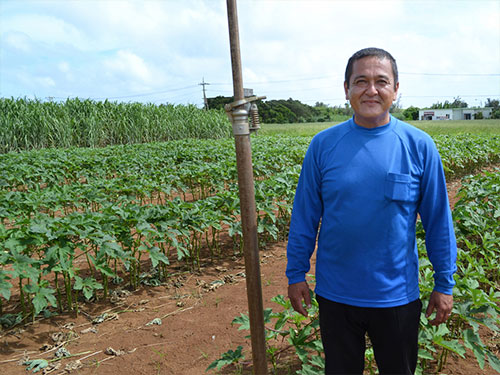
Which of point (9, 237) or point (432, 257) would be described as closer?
point (432, 257)

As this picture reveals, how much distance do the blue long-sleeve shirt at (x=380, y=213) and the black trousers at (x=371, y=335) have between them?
47 millimetres

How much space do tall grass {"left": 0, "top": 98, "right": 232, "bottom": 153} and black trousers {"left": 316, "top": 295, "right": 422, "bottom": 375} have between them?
15.5 metres

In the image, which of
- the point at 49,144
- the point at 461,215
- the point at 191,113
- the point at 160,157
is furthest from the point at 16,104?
the point at 461,215

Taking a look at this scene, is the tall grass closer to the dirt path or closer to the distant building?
the dirt path

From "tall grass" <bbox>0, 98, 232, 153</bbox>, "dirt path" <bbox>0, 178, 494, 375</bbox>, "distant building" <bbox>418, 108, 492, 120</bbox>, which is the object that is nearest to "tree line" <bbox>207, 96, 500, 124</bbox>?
"distant building" <bbox>418, 108, 492, 120</bbox>

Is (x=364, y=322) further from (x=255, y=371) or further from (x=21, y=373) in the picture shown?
(x=21, y=373)

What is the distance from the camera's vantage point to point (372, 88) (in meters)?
1.61

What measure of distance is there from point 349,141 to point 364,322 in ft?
2.50

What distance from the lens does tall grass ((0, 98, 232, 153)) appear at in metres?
14.9

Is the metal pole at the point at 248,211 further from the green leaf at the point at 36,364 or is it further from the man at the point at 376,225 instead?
the green leaf at the point at 36,364

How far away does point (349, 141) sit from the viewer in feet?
5.46

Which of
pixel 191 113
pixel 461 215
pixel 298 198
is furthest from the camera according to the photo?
pixel 191 113

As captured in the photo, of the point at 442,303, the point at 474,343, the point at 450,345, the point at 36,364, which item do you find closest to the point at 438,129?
the point at 474,343

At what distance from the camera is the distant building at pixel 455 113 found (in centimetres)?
6678
